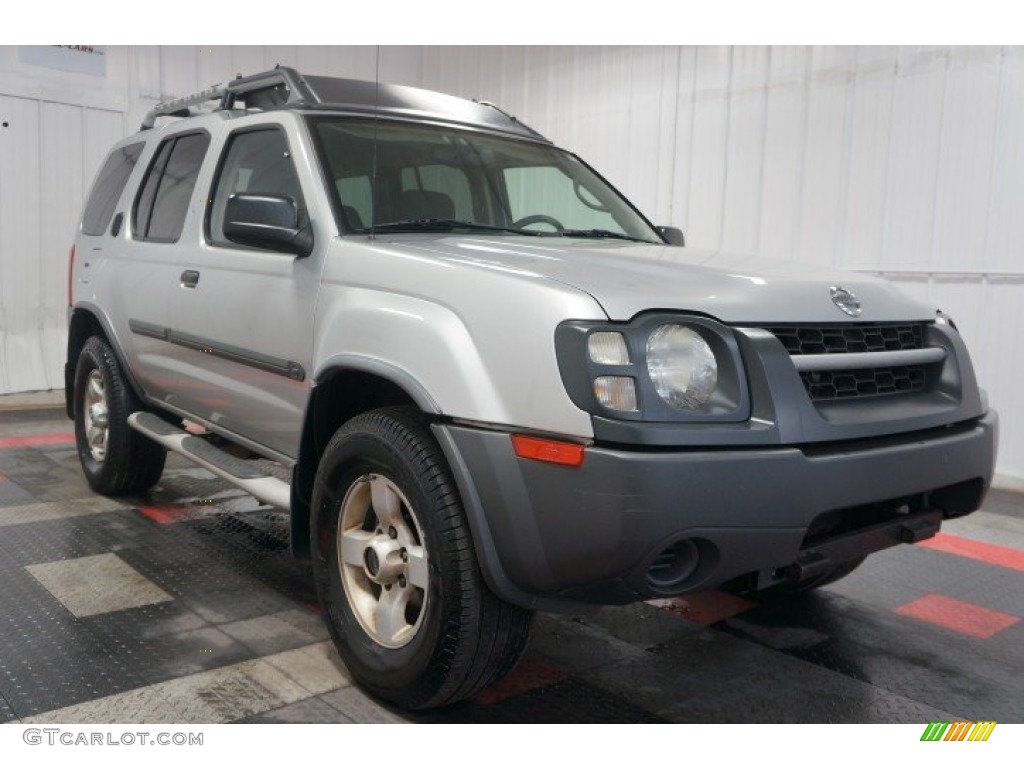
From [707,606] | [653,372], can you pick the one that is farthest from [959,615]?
[653,372]

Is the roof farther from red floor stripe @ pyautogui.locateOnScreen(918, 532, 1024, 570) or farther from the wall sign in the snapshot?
the wall sign

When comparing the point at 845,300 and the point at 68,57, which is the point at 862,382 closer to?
the point at 845,300

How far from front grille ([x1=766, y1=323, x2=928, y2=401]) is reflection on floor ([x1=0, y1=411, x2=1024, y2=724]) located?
940mm

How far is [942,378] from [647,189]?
539 centimetres

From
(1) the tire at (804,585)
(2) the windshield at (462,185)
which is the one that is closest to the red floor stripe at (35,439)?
(2) the windshield at (462,185)

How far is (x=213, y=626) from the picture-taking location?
2.99 meters

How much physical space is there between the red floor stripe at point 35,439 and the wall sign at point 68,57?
339 cm

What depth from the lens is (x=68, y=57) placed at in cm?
770

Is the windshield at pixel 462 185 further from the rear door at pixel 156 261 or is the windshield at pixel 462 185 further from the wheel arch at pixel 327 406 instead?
the rear door at pixel 156 261

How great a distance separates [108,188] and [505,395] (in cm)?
353

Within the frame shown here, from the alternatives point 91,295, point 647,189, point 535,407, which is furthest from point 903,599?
point 647,189

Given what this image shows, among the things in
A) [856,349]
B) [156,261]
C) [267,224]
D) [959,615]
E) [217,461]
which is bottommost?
[959,615]

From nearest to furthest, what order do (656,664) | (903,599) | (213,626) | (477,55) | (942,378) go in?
(942,378), (656,664), (213,626), (903,599), (477,55)

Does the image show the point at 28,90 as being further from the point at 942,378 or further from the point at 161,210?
the point at 942,378
